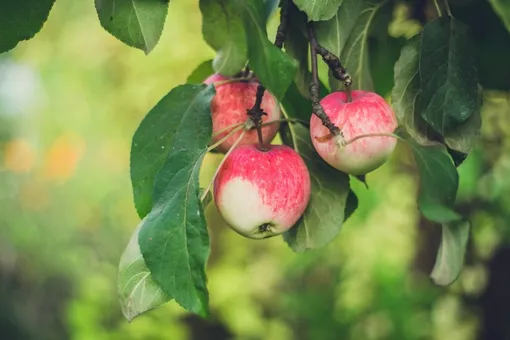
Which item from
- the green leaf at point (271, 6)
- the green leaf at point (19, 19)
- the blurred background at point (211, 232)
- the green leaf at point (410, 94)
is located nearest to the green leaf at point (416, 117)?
the green leaf at point (410, 94)

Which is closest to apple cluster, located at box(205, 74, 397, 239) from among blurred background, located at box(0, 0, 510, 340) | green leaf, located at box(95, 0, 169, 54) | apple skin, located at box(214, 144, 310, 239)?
apple skin, located at box(214, 144, 310, 239)

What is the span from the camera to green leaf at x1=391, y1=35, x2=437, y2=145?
56 cm

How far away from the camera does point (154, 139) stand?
1.88ft

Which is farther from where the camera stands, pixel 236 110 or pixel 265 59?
pixel 236 110

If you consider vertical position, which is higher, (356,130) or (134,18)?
(134,18)

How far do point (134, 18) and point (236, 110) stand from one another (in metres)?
0.12

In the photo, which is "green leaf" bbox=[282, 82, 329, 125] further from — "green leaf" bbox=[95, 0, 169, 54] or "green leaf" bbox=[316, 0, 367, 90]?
"green leaf" bbox=[95, 0, 169, 54]

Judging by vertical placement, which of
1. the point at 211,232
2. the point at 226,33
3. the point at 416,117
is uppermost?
the point at 226,33

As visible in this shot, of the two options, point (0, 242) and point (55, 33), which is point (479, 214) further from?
point (0, 242)

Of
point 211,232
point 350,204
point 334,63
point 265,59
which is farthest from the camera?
point 211,232

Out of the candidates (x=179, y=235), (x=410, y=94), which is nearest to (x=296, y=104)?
(x=410, y=94)

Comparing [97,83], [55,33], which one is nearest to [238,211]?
[97,83]

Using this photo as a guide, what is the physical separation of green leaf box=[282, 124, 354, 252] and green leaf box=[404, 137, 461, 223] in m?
0.07

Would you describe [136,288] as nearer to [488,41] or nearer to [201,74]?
[201,74]
